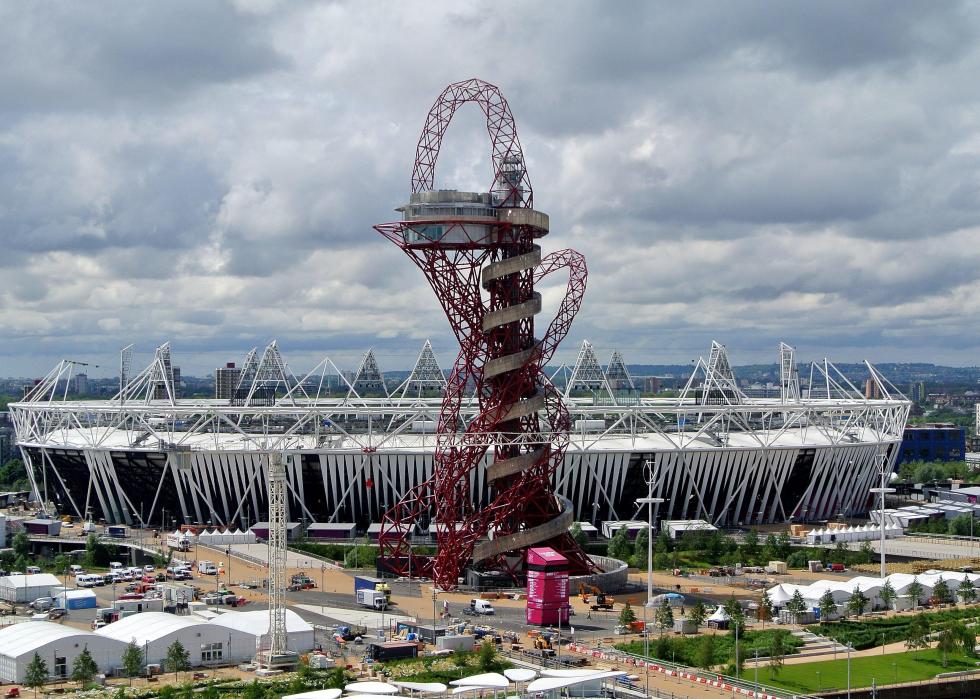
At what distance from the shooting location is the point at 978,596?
→ 98312mm

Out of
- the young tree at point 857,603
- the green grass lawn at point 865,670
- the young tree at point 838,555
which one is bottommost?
the green grass lawn at point 865,670

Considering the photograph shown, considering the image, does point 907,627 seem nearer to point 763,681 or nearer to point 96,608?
point 763,681

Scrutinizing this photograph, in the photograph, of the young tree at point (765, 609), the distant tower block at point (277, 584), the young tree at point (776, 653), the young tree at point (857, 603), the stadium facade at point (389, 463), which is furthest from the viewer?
the stadium facade at point (389, 463)

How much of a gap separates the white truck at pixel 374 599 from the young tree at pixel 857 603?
97.9 ft

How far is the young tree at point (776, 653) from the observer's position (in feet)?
241

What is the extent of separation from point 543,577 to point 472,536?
15.4 metres

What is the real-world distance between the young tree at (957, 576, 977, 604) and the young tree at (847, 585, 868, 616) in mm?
9484

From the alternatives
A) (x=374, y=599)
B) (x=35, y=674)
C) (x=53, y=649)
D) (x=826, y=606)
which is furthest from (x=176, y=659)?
(x=826, y=606)

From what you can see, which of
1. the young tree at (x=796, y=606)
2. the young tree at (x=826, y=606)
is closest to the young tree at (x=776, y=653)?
the young tree at (x=796, y=606)

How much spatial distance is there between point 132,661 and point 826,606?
4294cm

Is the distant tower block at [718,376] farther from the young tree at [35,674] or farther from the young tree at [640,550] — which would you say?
the young tree at [35,674]

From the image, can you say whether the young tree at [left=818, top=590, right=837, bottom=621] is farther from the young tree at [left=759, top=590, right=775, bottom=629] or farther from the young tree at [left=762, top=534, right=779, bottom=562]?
the young tree at [left=762, top=534, right=779, bottom=562]

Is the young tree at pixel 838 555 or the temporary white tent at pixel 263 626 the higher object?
the young tree at pixel 838 555

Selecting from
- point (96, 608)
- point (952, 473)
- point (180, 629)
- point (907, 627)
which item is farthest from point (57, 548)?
point (952, 473)
